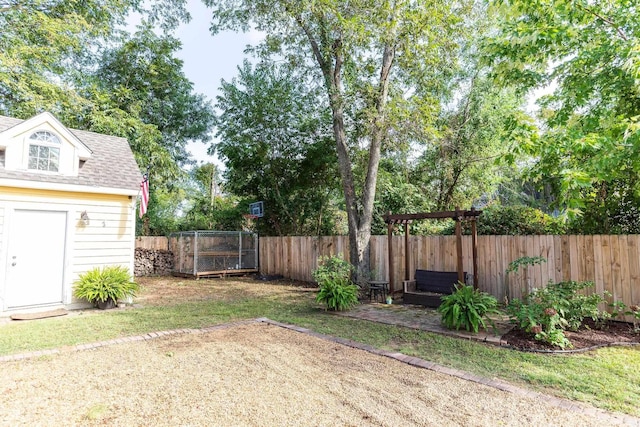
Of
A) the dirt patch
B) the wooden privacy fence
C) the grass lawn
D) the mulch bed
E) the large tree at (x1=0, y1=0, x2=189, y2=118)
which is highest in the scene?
the large tree at (x1=0, y1=0, x2=189, y2=118)

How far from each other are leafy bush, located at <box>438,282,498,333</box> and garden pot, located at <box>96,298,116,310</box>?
6.71 metres

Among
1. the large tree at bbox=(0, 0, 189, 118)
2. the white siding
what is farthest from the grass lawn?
the large tree at bbox=(0, 0, 189, 118)

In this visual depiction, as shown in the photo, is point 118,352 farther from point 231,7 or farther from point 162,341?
point 231,7

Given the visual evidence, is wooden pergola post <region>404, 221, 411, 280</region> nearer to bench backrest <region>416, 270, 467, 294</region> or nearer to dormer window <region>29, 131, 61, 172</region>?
bench backrest <region>416, 270, 467, 294</region>

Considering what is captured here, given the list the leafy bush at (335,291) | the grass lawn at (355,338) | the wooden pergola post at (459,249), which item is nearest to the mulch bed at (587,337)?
the grass lawn at (355,338)

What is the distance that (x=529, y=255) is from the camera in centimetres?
674

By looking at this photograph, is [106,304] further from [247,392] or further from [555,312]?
[555,312]

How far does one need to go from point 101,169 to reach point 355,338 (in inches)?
282

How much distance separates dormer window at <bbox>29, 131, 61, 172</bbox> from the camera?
719 centimetres

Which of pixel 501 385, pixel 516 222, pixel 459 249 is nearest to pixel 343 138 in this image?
pixel 459 249

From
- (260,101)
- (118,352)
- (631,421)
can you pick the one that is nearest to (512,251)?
(631,421)

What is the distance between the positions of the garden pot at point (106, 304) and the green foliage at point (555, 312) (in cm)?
766

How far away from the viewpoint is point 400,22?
327 inches

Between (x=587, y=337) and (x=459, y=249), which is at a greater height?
(x=459, y=249)
